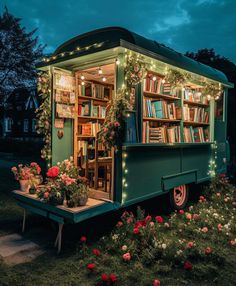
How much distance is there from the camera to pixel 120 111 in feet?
11.7

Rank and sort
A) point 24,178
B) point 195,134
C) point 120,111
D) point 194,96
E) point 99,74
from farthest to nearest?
point 194,96, point 195,134, point 99,74, point 24,178, point 120,111

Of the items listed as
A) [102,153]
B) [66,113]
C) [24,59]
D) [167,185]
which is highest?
[24,59]

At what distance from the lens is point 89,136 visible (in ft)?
17.1

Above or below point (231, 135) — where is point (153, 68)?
above

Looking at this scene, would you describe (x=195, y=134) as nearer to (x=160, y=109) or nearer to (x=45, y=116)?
(x=160, y=109)

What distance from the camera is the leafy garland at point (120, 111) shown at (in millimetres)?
3539

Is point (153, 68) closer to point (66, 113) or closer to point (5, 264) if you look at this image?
point (66, 113)

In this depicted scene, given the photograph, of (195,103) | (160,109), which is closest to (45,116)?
(160,109)

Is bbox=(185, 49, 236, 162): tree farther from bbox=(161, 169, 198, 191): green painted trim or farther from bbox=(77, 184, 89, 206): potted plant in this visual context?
bbox=(77, 184, 89, 206): potted plant

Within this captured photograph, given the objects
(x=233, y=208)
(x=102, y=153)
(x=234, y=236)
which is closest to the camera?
(x=234, y=236)

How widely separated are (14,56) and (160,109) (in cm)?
946

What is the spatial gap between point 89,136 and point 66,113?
935mm

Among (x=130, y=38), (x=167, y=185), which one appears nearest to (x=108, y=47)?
(x=130, y=38)

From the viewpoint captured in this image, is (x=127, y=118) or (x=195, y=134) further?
(x=195, y=134)
